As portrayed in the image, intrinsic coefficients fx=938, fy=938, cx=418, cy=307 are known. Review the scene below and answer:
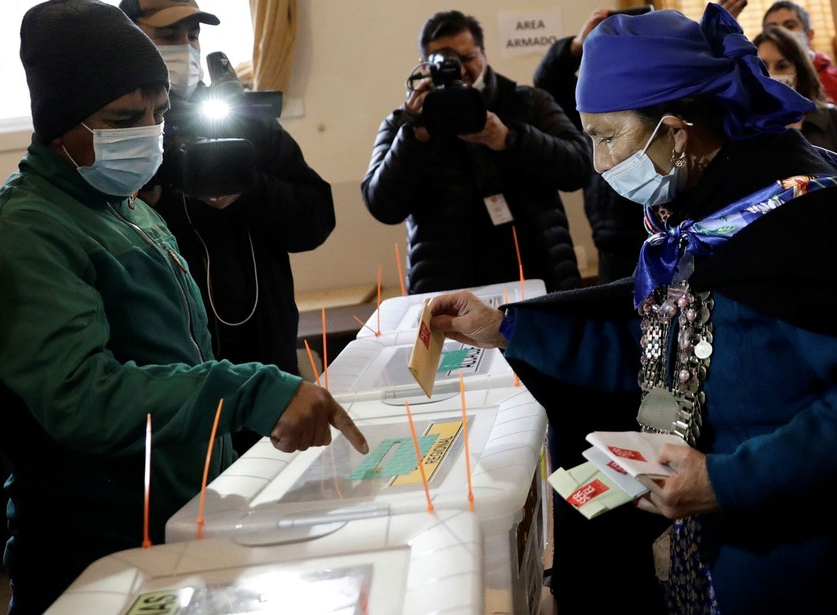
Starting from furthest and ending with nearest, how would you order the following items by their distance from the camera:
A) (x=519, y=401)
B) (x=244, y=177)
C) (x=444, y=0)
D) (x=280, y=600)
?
(x=444, y=0), (x=244, y=177), (x=519, y=401), (x=280, y=600)

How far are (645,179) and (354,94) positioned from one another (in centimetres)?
369

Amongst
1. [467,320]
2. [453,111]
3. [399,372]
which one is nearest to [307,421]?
[467,320]

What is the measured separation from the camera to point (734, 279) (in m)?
1.18

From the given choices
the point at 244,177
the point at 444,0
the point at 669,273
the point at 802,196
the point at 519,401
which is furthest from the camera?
the point at 444,0

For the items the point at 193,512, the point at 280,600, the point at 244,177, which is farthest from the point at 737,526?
the point at 244,177

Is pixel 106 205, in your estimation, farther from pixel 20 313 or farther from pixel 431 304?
pixel 431 304

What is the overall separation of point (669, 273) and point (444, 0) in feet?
12.3

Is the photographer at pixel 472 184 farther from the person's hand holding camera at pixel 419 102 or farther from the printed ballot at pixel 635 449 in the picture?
the printed ballot at pixel 635 449

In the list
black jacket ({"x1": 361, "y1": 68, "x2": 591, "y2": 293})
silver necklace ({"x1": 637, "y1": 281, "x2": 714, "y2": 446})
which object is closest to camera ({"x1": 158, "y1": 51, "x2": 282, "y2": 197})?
black jacket ({"x1": 361, "y1": 68, "x2": 591, "y2": 293})

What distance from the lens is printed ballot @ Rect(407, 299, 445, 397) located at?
1396 millimetres

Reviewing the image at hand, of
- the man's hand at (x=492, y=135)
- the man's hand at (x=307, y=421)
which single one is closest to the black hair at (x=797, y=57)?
the man's hand at (x=492, y=135)

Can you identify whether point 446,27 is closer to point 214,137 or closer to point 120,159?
point 214,137

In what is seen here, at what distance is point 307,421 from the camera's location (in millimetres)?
1252

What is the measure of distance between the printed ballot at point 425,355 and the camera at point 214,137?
541 mm
